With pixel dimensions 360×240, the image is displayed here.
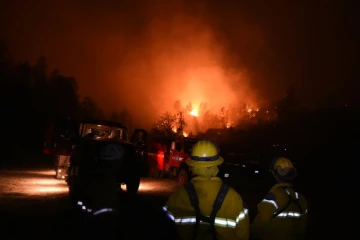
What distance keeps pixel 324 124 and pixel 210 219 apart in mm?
45551

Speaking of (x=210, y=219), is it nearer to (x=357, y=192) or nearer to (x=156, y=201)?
(x=156, y=201)

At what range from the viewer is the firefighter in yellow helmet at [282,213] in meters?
3.75

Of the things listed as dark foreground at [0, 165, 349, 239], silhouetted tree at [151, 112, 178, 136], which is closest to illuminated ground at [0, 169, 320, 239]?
dark foreground at [0, 165, 349, 239]

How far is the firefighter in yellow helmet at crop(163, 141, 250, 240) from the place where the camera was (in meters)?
3.01

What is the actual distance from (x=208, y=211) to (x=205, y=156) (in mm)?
435

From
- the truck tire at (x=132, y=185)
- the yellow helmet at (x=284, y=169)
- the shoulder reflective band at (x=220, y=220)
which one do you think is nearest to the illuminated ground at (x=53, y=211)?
the truck tire at (x=132, y=185)

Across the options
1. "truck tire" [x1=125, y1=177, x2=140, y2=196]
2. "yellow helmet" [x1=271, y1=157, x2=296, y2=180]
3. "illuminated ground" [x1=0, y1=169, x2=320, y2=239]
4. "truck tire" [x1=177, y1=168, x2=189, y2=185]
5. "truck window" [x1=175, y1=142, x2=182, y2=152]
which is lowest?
"illuminated ground" [x1=0, y1=169, x2=320, y2=239]

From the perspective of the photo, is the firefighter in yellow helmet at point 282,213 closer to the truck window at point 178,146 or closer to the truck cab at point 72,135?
the truck cab at point 72,135

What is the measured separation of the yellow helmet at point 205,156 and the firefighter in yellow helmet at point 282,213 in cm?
85


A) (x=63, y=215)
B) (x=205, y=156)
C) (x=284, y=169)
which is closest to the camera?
(x=205, y=156)

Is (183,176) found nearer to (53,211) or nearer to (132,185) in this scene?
(132,185)

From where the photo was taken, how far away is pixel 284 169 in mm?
4191

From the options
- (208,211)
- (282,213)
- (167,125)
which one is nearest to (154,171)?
(282,213)

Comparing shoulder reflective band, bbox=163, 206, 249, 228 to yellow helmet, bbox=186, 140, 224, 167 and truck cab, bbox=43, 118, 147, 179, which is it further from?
truck cab, bbox=43, 118, 147, 179
